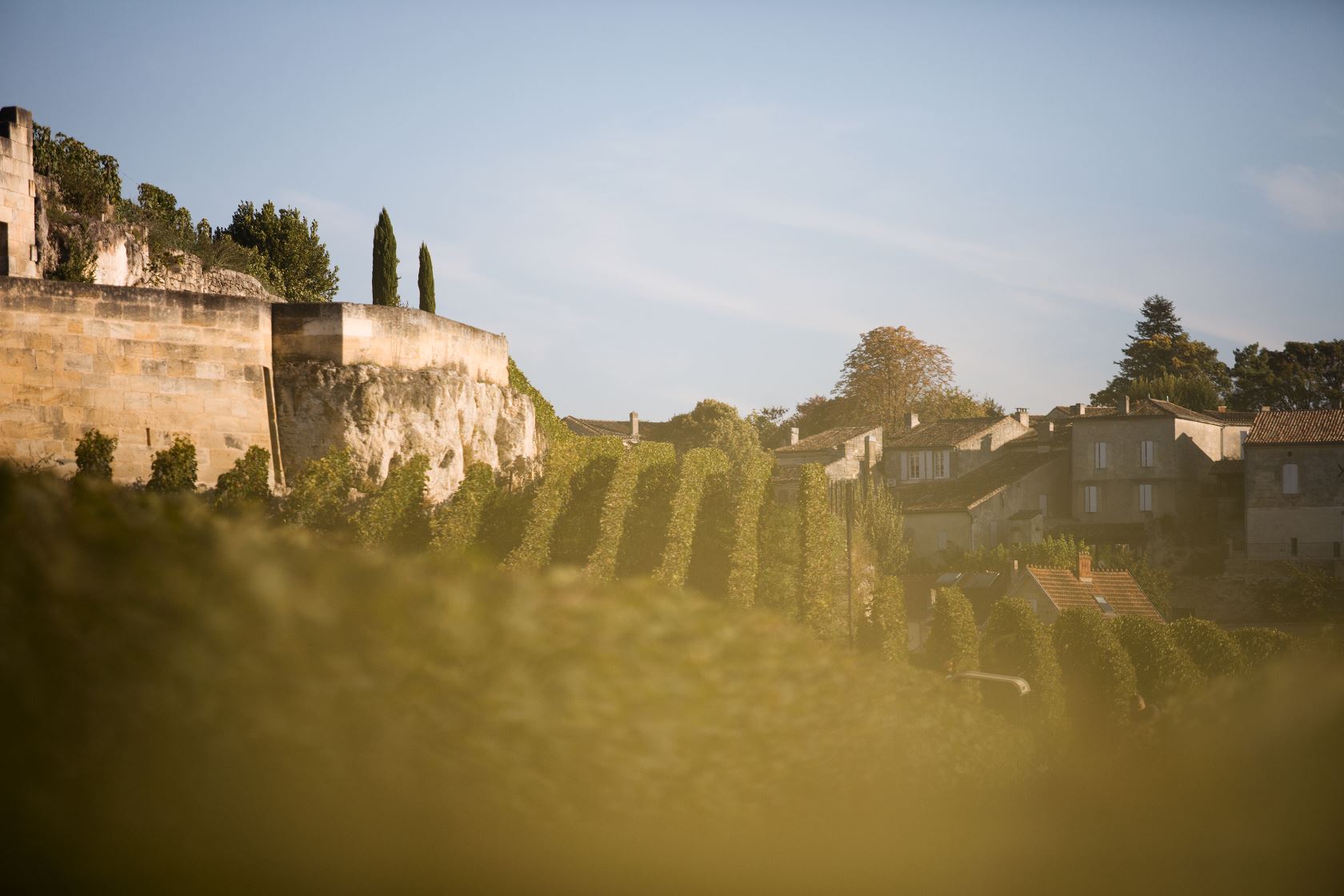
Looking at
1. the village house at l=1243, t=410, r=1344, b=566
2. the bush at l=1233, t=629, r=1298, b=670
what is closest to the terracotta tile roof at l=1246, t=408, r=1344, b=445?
the village house at l=1243, t=410, r=1344, b=566

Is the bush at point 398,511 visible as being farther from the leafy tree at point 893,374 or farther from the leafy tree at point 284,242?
the leafy tree at point 893,374

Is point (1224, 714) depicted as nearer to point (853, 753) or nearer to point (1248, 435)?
point (853, 753)

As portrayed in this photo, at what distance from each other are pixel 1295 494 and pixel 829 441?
20.8 metres

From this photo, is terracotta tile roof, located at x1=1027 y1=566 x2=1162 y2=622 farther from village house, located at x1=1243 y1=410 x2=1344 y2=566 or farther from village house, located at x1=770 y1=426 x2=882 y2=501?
village house, located at x1=770 y1=426 x2=882 y2=501

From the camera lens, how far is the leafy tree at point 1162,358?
80.2m

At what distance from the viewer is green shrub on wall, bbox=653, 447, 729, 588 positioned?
55.1 ft

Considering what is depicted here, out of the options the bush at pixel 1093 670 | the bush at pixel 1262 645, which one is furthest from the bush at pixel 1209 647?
the bush at pixel 1093 670

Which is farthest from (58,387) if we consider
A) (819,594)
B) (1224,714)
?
(1224,714)

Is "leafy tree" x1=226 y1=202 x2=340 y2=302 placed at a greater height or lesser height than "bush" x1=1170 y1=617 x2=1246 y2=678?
greater

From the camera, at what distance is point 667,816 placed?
5.14m

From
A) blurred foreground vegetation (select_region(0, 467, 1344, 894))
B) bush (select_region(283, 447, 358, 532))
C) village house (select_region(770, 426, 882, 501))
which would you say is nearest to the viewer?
blurred foreground vegetation (select_region(0, 467, 1344, 894))

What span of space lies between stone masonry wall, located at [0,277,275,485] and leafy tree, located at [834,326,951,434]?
61.8 metres

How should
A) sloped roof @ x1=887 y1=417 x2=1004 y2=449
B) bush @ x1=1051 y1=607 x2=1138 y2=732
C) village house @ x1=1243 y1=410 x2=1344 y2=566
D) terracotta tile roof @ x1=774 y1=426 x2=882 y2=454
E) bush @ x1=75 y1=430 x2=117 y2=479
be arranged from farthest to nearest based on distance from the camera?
sloped roof @ x1=887 y1=417 x2=1004 y2=449 → terracotta tile roof @ x1=774 y1=426 x2=882 y2=454 → village house @ x1=1243 y1=410 x2=1344 y2=566 → bush @ x1=1051 y1=607 x2=1138 y2=732 → bush @ x1=75 y1=430 x2=117 y2=479

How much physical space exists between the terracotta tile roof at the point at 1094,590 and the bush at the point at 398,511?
2240 centimetres
